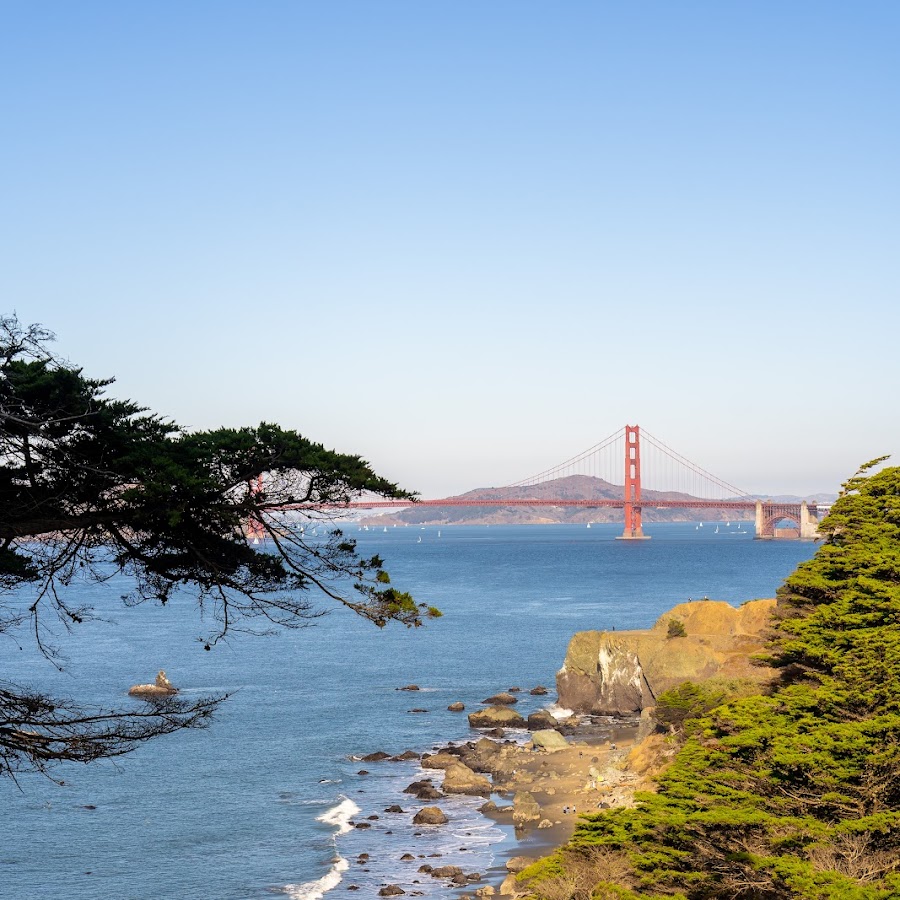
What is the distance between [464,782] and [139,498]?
30.8m

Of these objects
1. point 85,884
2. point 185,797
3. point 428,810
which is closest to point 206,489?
point 85,884

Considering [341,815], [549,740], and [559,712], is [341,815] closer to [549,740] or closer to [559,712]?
[549,740]

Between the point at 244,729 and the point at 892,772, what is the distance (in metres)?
40.2

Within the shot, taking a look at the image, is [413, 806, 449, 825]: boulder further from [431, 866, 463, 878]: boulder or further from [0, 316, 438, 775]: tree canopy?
[0, 316, 438, 775]: tree canopy

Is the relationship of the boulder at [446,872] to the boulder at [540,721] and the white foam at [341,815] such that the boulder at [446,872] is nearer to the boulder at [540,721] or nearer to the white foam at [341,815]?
the white foam at [341,815]

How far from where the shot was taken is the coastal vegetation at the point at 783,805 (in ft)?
52.5

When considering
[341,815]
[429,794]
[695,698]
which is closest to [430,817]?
[429,794]

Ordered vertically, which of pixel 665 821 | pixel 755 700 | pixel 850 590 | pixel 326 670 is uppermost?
pixel 850 590

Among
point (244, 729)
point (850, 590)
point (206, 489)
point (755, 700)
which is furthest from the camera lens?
point (244, 729)

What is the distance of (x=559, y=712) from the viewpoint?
5450 cm

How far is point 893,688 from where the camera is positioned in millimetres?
18328

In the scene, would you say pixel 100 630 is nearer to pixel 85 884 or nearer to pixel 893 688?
pixel 85 884

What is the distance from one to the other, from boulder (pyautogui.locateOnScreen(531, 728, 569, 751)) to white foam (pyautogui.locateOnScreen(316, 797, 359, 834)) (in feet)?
31.5

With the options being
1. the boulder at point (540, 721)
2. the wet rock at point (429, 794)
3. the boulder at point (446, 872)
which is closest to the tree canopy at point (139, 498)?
the boulder at point (446, 872)
